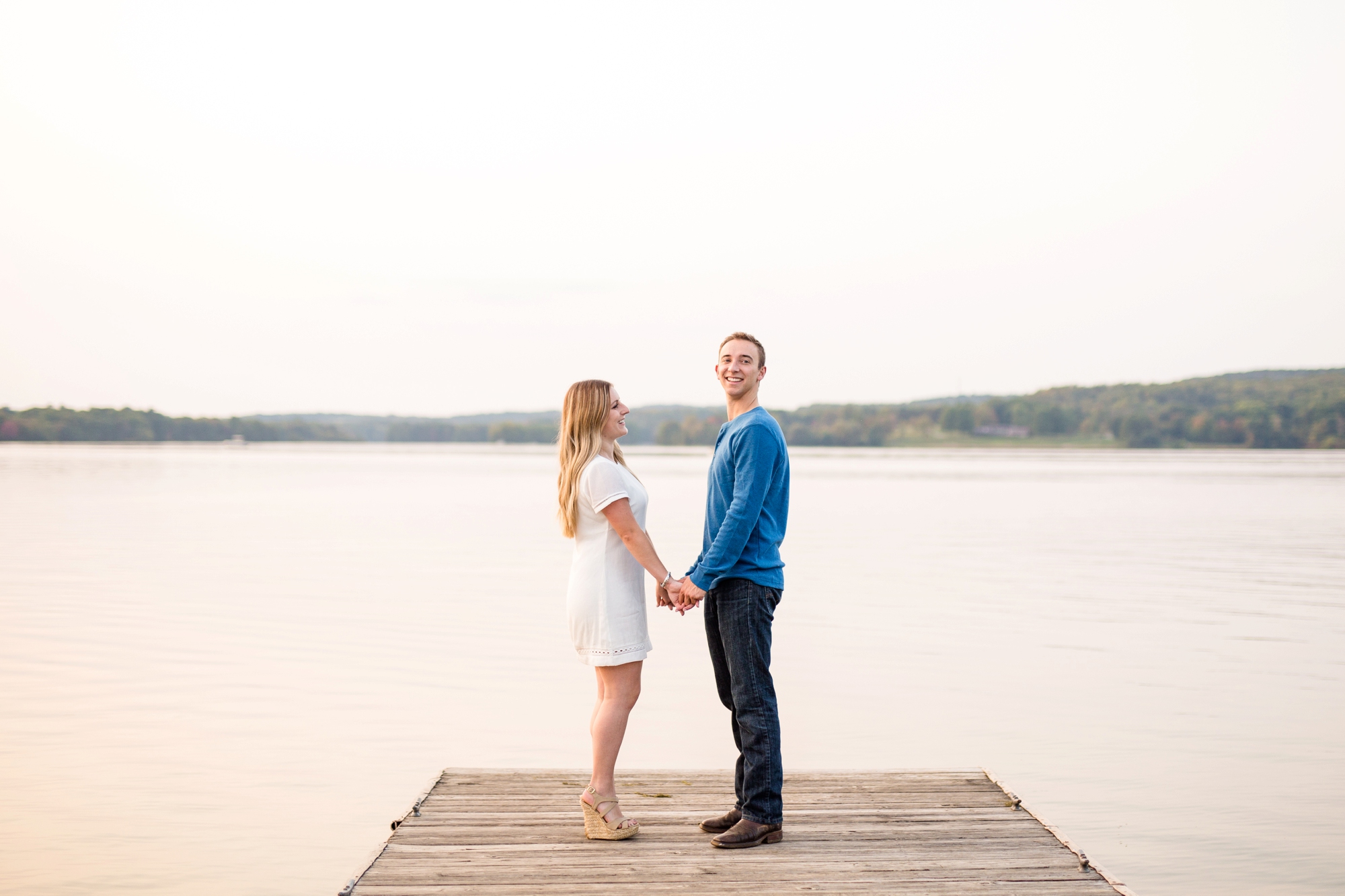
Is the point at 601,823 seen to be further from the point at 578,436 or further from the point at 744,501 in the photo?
the point at 578,436

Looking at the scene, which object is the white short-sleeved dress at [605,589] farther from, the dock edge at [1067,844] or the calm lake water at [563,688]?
the calm lake water at [563,688]

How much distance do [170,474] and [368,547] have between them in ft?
121

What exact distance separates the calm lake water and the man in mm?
2557

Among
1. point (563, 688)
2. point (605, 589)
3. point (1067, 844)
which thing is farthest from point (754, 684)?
point (563, 688)

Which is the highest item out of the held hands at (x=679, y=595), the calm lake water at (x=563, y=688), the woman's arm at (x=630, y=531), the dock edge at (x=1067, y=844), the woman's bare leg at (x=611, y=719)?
the woman's arm at (x=630, y=531)

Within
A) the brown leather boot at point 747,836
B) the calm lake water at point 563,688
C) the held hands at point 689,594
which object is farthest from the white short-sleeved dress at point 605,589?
the calm lake water at point 563,688

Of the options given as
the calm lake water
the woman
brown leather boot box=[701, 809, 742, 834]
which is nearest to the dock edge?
the calm lake water

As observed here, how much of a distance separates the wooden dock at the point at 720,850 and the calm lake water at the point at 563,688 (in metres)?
1.35

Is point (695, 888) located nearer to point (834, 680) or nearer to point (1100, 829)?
point (1100, 829)

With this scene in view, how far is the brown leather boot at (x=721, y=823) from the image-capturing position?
465 cm

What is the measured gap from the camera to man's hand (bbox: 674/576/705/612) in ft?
14.3

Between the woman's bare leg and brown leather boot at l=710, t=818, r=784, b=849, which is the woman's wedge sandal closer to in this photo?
the woman's bare leg

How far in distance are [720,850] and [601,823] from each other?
1.65ft

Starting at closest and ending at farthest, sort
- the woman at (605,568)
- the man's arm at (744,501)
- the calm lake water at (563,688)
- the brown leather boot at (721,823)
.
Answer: the man's arm at (744,501)
the woman at (605,568)
the brown leather boot at (721,823)
the calm lake water at (563,688)
